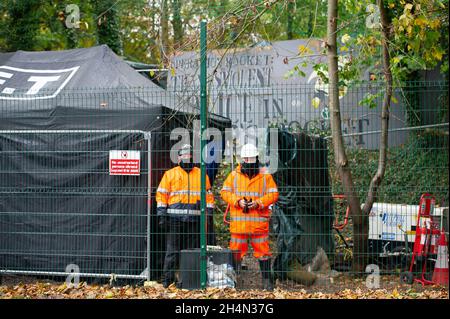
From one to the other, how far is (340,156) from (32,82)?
5.24 meters

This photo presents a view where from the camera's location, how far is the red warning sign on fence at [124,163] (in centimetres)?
1006

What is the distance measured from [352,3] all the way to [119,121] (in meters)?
4.16

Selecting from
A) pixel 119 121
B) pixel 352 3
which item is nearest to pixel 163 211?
pixel 119 121

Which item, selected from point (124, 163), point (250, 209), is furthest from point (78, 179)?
point (250, 209)

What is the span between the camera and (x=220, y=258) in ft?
31.0

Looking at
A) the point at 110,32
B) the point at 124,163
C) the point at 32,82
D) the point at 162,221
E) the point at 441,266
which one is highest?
the point at 110,32

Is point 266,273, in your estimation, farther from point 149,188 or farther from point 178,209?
point 149,188

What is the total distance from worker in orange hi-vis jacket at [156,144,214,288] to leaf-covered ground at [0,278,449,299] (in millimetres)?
519

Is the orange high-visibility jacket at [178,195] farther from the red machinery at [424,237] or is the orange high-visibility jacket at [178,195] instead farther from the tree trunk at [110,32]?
the tree trunk at [110,32]

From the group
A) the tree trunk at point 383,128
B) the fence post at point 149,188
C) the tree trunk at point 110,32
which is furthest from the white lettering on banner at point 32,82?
the tree trunk at point 110,32

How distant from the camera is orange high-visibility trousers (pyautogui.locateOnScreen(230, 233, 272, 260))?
9820 mm

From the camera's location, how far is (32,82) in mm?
11430

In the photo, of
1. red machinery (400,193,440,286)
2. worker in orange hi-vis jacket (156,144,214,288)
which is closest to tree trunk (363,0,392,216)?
red machinery (400,193,440,286)

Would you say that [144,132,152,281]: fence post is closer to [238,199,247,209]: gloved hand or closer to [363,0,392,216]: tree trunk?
[238,199,247,209]: gloved hand
